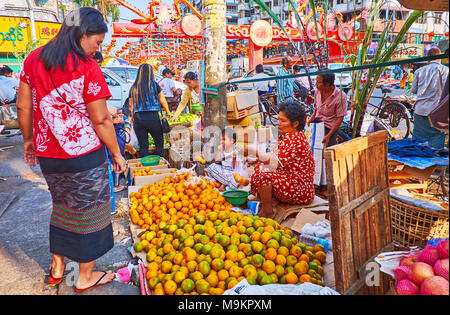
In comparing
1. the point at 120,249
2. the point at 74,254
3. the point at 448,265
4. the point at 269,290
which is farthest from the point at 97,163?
the point at 448,265

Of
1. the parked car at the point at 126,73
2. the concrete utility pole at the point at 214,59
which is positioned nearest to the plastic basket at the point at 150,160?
the concrete utility pole at the point at 214,59

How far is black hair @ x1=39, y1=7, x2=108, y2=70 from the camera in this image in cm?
211

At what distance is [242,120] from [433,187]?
3038mm

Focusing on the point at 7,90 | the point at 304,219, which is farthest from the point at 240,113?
the point at 7,90

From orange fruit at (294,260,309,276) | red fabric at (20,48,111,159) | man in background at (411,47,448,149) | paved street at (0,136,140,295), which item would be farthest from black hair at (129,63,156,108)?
man in background at (411,47,448,149)

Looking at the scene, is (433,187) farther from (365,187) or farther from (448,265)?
(448,265)

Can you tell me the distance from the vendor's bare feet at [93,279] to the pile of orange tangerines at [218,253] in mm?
322

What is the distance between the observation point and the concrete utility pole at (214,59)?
4.48 m

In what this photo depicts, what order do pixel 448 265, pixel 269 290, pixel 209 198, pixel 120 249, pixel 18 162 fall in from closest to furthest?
pixel 448 265, pixel 269 290, pixel 120 249, pixel 209 198, pixel 18 162

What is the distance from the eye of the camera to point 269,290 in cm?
200

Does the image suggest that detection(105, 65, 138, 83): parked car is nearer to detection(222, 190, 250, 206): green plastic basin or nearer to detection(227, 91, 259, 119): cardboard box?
detection(227, 91, 259, 119): cardboard box

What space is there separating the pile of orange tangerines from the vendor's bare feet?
1.06 feet

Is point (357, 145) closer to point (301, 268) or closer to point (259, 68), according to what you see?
point (301, 268)

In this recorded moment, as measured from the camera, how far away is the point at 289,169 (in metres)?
3.46
